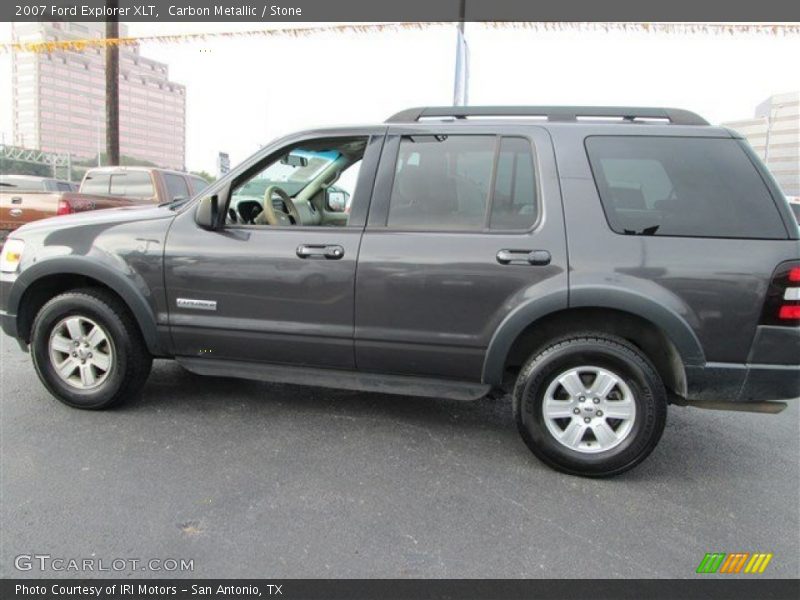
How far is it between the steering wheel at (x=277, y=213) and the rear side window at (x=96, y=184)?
7.92m

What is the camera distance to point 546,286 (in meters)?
2.88

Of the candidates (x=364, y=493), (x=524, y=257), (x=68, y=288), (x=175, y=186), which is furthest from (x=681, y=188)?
(x=175, y=186)

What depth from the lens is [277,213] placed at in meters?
3.61

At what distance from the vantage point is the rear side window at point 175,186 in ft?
32.6

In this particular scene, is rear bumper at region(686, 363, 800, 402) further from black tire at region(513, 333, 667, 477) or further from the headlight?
the headlight

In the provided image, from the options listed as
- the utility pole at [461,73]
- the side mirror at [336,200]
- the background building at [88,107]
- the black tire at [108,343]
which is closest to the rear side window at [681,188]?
the side mirror at [336,200]

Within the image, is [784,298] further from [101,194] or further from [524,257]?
[101,194]

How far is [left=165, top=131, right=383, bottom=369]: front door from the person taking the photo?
315 centimetres

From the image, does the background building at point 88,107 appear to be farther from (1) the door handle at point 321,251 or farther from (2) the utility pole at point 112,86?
(1) the door handle at point 321,251

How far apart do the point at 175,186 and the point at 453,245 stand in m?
8.68

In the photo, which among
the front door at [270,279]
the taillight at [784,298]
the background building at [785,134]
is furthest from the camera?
the background building at [785,134]

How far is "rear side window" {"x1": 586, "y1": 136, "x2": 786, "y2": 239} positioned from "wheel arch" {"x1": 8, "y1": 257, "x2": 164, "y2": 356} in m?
2.79
